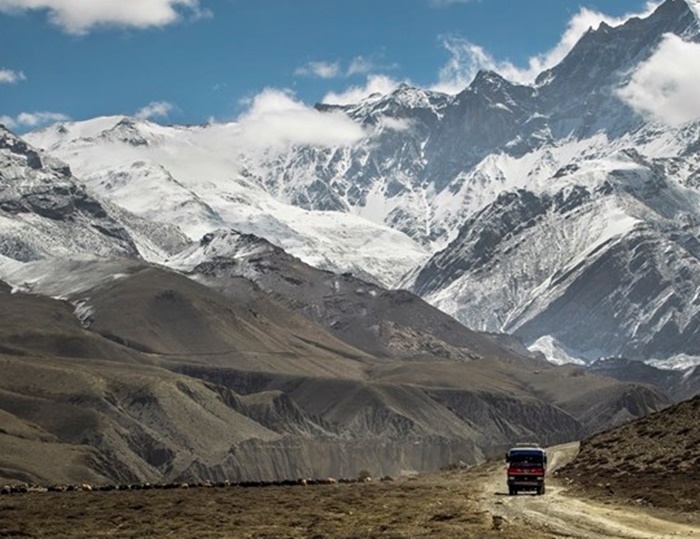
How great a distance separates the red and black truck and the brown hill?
3134 millimetres

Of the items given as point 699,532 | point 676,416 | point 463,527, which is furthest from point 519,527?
point 676,416

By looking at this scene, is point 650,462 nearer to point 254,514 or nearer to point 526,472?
point 526,472

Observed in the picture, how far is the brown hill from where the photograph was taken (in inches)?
2892

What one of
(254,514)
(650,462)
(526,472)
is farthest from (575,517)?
(650,462)

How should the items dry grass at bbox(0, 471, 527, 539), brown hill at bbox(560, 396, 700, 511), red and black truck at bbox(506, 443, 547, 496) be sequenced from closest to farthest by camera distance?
1. dry grass at bbox(0, 471, 527, 539)
2. brown hill at bbox(560, 396, 700, 511)
3. red and black truck at bbox(506, 443, 547, 496)

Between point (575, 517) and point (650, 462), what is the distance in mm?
16791

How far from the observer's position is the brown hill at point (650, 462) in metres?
73.5

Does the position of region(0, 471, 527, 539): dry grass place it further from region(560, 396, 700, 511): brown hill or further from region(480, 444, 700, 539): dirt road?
region(560, 396, 700, 511): brown hill

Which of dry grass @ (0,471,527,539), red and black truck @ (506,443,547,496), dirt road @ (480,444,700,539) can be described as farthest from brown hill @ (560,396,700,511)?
dry grass @ (0,471,527,539)

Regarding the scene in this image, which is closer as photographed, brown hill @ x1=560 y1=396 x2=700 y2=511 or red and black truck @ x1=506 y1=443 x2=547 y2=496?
brown hill @ x1=560 y1=396 x2=700 y2=511

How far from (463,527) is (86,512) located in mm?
19859

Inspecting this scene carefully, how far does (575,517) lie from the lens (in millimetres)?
66938

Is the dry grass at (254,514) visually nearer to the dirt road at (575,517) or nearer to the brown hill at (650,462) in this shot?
the dirt road at (575,517)

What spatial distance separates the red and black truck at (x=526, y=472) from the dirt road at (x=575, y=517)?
0.59 m
